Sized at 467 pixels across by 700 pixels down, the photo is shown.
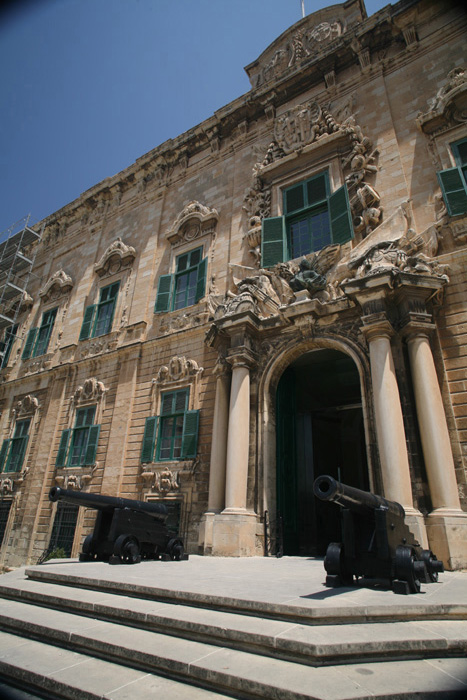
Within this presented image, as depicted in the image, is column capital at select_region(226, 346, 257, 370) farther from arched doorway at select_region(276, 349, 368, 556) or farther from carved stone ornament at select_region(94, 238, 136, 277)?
carved stone ornament at select_region(94, 238, 136, 277)

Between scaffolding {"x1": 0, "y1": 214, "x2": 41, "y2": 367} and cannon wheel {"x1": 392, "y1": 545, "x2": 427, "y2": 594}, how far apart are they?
63.3 ft

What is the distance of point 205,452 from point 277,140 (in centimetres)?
1028

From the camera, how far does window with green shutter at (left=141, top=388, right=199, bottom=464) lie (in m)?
10.7

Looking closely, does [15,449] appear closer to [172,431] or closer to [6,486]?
[6,486]

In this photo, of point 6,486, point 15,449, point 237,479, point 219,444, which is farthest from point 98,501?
point 15,449

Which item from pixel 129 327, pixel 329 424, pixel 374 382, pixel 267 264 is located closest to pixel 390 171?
pixel 267 264

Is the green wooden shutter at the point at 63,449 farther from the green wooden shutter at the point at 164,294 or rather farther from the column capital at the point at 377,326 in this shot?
the column capital at the point at 377,326

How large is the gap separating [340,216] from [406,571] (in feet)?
28.8

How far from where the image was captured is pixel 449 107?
9.91 m

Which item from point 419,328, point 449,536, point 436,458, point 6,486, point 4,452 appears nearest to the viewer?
point 449,536

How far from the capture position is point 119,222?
17422 mm

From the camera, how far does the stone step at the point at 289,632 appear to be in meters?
2.56

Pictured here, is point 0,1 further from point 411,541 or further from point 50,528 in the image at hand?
point 50,528

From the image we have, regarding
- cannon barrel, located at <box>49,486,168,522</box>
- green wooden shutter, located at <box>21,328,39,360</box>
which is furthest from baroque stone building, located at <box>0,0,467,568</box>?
cannon barrel, located at <box>49,486,168,522</box>
